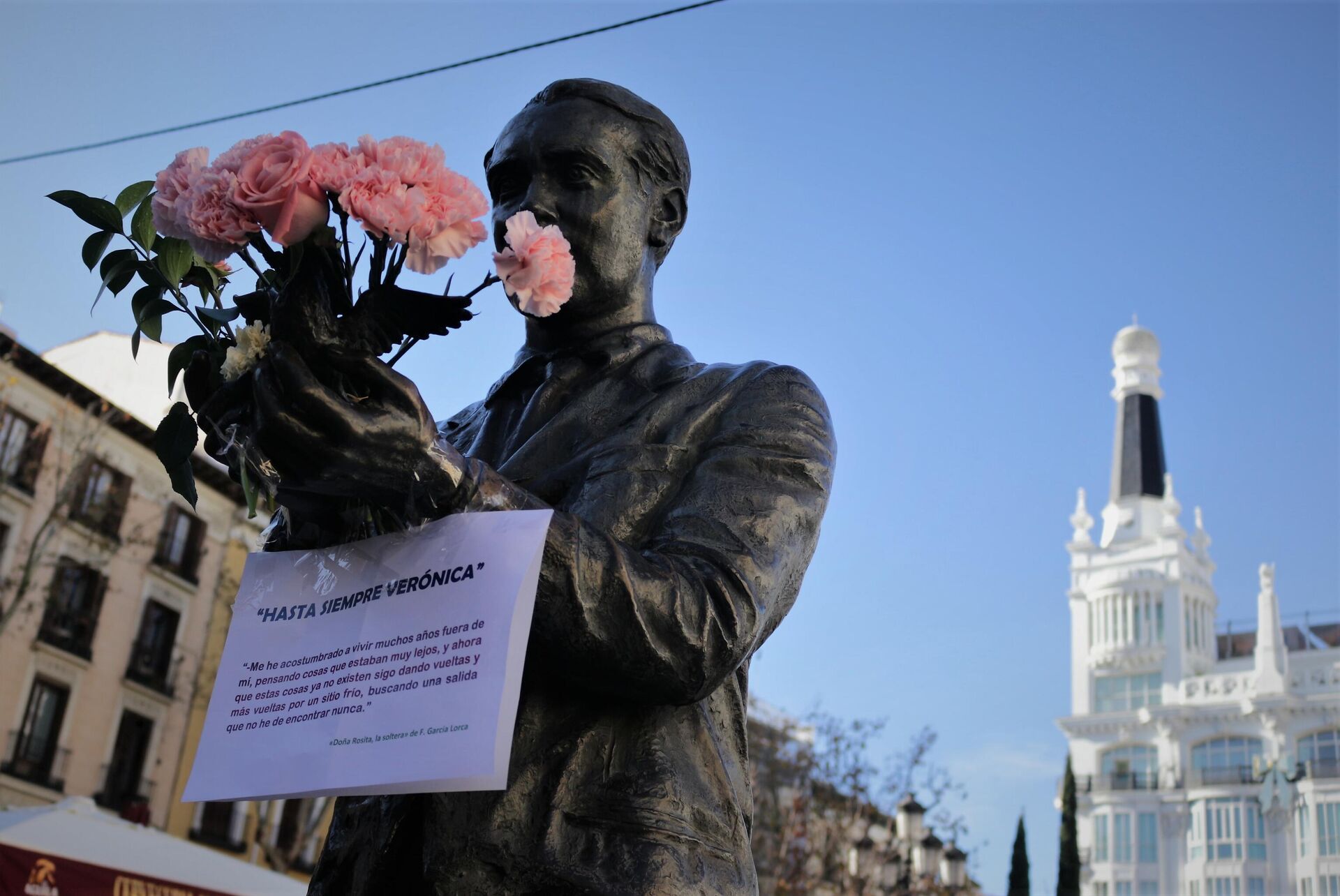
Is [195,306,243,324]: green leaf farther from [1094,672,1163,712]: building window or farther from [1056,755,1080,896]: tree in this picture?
[1094,672,1163,712]: building window

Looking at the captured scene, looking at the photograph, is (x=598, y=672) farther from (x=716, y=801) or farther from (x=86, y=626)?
(x=86, y=626)

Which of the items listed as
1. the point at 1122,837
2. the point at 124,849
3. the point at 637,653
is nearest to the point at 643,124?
the point at 637,653

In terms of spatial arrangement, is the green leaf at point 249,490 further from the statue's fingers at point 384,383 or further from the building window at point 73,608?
the building window at point 73,608

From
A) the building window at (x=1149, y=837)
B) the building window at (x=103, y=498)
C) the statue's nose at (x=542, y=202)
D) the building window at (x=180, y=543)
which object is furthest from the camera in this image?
the building window at (x=1149, y=837)

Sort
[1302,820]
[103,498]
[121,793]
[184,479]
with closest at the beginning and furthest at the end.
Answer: [184,479], [121,793], [103,498], [1302,820]

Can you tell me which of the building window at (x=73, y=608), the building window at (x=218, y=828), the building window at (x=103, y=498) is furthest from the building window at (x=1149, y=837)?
the building window at (x=73, y=608)

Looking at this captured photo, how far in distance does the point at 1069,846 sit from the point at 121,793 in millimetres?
36715

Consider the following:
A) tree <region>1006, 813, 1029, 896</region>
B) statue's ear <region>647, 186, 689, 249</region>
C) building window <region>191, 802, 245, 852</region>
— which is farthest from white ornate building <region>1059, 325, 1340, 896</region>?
statue's ear <region>647, 186, 689, 249</region>

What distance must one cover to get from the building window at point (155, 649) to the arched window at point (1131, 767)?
170ft

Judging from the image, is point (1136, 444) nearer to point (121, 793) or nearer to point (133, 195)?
point (121, 793)

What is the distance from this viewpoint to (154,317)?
2.42 metres

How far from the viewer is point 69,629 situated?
31.1 metres

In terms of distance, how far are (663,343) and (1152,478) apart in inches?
3495

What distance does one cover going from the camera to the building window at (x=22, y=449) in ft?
95.9
